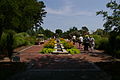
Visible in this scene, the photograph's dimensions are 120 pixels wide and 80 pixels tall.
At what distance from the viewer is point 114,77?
28.5ft

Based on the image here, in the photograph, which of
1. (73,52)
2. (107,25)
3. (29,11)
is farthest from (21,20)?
(107,25)

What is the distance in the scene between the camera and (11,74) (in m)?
9.59

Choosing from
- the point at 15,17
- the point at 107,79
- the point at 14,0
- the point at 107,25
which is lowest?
the point at 107,79

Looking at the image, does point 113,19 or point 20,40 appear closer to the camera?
point 113,19

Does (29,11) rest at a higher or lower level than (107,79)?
higher

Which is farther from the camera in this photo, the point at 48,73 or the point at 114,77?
the point at 48,73

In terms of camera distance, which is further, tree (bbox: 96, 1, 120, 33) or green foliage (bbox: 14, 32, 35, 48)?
green foliage (bbox: 14, 32, 35, 48)

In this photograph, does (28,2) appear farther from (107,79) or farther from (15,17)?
(107,79)

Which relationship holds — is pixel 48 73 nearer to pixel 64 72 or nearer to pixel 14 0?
pixel 64 72

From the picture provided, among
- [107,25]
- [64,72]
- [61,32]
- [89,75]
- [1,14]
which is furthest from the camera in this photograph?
[61,32]

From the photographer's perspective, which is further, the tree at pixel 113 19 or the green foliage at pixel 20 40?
the green foliage at pixel 20 40

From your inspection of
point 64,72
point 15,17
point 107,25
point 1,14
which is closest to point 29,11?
point 15,17

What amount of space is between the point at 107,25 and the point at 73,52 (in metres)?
6.79

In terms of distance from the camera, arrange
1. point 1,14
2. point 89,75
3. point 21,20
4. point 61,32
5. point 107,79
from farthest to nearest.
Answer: point 61,32
point 21,20
point 1,14
point 89,75
point 107,79
